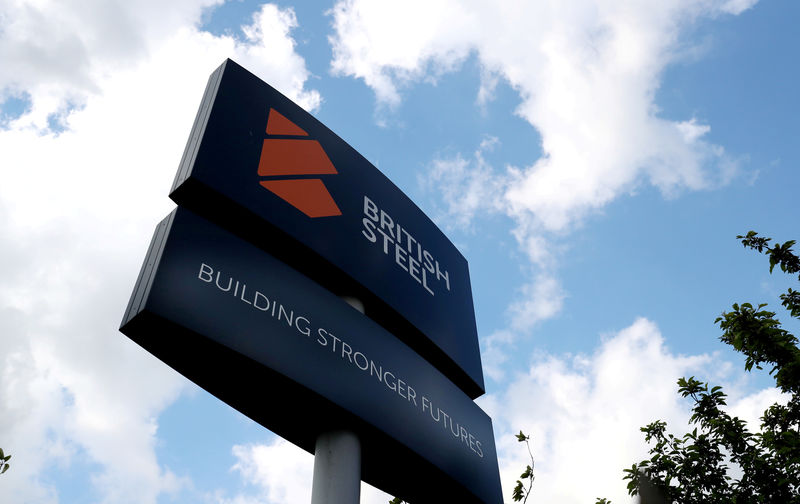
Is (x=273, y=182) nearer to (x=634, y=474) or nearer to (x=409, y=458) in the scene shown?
(x=409, y=458)

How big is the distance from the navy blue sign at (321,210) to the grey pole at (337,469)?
1.48 meters

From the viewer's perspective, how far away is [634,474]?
8.05 metres

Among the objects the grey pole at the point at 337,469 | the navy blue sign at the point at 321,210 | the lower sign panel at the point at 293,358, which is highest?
the navy blue sign at the point at 321,210

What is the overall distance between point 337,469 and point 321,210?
238 cm

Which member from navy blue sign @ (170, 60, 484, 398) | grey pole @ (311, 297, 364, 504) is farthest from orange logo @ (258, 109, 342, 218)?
grey pole @ (311, 297, 364, 504)

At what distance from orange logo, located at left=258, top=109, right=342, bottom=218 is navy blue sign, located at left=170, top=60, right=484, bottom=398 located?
1cm

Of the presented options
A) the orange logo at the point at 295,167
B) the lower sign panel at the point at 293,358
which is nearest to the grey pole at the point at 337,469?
the lower sign panel at the point at 293,358

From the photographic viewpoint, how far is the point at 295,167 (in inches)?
224

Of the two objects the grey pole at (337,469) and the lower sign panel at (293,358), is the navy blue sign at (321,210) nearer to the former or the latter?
the lower sign panel at (293,358)

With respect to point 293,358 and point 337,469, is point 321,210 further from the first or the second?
point 337,469

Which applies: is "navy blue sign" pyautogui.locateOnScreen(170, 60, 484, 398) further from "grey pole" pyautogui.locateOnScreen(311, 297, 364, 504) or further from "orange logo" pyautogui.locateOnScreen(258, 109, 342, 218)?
"grey pole" pyautogui.locateOnScreen(311, 297, 364, 504)

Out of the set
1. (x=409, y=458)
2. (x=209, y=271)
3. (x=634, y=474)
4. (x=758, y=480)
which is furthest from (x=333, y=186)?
(x=758, y=480)

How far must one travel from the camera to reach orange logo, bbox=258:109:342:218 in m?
5.34

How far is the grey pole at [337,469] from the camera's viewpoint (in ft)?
14.0
